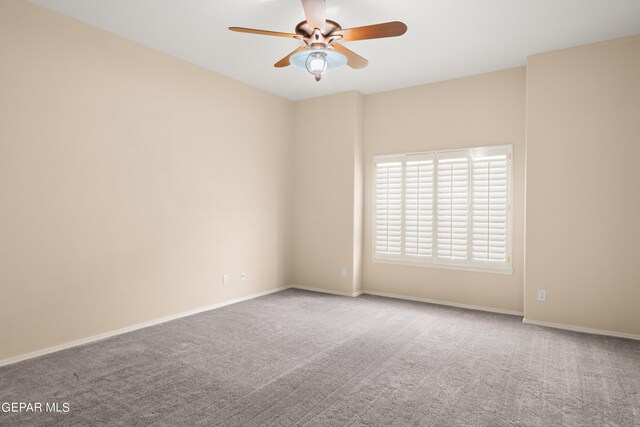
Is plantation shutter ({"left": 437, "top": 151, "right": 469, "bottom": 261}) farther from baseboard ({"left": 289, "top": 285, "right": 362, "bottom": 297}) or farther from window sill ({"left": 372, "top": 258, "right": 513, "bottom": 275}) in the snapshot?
baseboard ({"left": 289, "top": 285, "right": 362, "bottom": 297})

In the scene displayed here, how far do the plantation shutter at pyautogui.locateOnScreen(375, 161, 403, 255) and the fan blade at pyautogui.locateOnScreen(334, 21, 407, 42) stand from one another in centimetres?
264

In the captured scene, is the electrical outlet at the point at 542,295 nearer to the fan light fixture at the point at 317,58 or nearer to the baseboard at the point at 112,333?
the fan light fixture at the point at 317,58

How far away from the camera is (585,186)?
3.86 m

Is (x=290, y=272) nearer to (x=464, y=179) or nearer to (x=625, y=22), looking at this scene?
(x=464, y=179)

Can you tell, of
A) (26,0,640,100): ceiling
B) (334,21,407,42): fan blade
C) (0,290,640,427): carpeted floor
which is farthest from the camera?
(26,0,640,100): ceiling

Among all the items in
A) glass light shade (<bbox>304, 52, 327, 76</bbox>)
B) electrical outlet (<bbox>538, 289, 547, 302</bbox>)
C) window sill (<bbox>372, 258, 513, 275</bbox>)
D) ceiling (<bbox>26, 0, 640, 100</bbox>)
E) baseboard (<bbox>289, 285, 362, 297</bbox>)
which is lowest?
baseboard (<bbox>289, 285, 362, 297</bbox>)

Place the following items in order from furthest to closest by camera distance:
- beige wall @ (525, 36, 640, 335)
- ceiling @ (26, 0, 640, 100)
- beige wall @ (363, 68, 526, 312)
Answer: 1. beige wall @ (363, 68, 526, 312)
2. beige wall @ (525, 36, 640, 335)
3. ceiling @ (26, 0, 640, 100)

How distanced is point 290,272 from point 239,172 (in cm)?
182

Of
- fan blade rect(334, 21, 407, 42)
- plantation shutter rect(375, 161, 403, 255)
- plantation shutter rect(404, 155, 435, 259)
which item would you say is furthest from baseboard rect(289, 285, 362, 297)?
fan blade rect(334, 21, 407, 42)

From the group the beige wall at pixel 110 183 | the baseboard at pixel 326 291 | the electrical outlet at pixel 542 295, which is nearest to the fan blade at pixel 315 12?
the beige wall at pixel 110 183

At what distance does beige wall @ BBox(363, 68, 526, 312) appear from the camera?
14.8 feet

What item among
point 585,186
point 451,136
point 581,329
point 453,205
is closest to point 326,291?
point 453,205

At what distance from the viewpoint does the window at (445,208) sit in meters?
4.60

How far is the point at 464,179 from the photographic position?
15.8 feet
